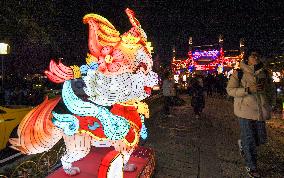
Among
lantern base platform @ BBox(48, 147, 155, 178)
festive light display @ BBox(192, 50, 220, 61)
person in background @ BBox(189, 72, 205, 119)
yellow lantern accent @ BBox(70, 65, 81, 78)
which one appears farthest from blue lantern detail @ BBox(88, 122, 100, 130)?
festive light display @ BBox(192, 50, 220, 61)

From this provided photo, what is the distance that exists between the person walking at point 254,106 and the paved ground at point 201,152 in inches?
22.2

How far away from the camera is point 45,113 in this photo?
163 inches

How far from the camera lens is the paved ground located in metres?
5.87

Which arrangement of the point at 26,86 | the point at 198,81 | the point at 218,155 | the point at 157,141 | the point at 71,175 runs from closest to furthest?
the point at 71,175
the point at 218,155
the point at 157,141
the point at 198,81
the point at 26,86

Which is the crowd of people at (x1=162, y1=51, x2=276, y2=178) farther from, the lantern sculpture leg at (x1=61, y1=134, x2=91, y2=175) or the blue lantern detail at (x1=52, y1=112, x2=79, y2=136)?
the blue lantern detail at (x1=52, y1=112, x2=79, y2=136)

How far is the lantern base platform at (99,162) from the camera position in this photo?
181 inches

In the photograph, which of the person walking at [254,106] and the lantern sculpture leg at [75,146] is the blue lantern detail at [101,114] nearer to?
the lantern sculpture leg at [75,146]

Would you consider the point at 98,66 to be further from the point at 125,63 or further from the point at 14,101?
the point at 14,101

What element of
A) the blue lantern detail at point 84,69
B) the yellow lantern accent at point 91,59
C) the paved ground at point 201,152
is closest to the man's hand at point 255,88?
the paved ground at point 201,152

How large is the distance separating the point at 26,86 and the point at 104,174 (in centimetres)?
1502

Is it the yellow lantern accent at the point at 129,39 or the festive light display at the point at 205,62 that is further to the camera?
the festive light display at the point at 205,62

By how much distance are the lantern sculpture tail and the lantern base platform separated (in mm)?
656

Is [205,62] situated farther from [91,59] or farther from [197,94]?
[91,59]

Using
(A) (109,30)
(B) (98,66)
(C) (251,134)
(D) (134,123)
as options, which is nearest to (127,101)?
(D) (134,123)
